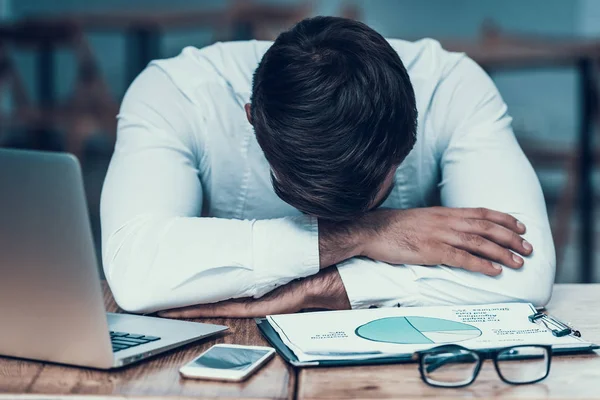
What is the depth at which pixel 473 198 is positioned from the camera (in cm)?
133

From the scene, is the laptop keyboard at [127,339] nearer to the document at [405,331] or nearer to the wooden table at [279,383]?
the wooden table at [279,383]

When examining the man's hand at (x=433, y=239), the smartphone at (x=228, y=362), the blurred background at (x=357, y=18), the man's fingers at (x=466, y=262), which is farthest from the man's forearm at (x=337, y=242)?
the blurred background at (x=357, y=18)

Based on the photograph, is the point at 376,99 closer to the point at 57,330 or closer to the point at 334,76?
the point at 334,76

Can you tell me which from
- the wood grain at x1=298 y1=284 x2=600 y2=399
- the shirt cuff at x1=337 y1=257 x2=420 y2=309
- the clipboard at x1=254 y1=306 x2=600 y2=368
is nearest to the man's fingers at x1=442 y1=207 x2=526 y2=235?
the shirt cuff at x1=337 y1=257 x2=420 y2=309

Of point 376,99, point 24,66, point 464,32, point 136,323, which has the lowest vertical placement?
point 24,66

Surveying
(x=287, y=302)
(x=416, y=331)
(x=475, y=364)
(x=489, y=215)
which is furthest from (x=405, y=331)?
(x=489, y=215)

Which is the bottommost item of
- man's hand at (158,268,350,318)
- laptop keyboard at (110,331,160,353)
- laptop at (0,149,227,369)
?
man's hand at (158,268,350,318)

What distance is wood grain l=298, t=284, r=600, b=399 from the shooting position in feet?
2.55

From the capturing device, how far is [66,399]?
78cm

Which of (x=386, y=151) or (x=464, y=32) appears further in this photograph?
(x=464, y=32)

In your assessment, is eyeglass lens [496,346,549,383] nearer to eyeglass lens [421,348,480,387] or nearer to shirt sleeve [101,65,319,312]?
eyeglass lens [421,348,480,387]

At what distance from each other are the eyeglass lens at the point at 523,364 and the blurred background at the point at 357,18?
2381 millimetres

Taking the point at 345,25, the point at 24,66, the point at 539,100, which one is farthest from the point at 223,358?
the point at 24,66

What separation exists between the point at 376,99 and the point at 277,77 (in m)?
0.15
